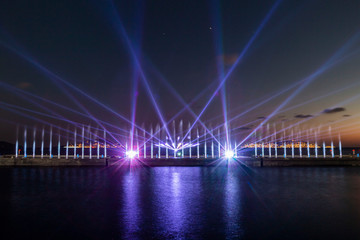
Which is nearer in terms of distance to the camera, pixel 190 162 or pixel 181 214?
pixel 181 214

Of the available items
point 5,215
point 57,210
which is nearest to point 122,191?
point 57,210

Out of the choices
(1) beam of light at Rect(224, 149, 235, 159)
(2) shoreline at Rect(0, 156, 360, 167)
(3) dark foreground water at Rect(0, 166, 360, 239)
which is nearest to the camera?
(3) dark foreground water at Rect(0, 166, 360, 239)

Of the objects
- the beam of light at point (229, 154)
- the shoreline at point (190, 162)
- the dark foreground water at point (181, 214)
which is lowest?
the dark foreground water at point (181, 214)

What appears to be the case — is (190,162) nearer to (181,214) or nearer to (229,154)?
(229,154)

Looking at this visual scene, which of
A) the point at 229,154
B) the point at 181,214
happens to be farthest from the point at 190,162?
the point at 181,214

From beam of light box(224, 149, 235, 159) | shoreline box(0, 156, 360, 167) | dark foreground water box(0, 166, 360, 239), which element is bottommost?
dark foreground water box(0, 166, 360, 239)

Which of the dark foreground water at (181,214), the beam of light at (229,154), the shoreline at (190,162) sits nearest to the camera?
the dark foreground water at (181,214)

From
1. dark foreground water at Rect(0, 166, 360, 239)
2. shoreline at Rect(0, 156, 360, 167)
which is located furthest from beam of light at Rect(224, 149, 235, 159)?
dark foreground water at Rect(0, 166, 360, 239)

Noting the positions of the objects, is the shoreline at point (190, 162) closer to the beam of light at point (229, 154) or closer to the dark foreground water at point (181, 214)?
the beam of light at point (229, 154)

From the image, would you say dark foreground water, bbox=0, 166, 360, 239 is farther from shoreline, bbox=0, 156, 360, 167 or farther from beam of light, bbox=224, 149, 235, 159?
beam of light, bbox=224, 149, 235, 159

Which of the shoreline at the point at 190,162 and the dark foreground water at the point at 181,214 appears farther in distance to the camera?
the shoreline at the point at 190,162

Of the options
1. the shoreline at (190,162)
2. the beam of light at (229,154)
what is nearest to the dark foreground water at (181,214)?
the shoreline at (190,162)

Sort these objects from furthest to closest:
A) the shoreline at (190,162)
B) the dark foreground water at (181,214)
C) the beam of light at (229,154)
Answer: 1. the beam of light at (229,154)
2. the shoreline at (190,162)
3. the dark foreground water at (181,214)

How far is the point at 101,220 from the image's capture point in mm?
11320
